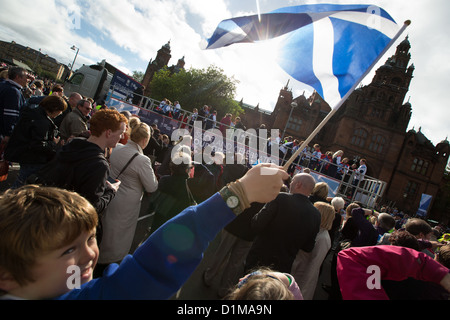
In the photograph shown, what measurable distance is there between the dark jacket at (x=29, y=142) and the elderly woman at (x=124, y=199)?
0.89 m

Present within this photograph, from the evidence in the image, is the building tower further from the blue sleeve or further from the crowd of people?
the blue sleeve

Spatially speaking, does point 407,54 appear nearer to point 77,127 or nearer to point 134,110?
point 134,110

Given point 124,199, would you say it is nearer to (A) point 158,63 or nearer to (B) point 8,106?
(B) point 8,106

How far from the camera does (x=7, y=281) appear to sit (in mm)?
810

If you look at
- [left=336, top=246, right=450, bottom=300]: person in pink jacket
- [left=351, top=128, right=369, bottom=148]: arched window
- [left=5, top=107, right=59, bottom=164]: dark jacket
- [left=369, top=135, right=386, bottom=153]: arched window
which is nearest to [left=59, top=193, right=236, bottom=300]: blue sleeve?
[left=336, top=246, right=450, bottom=300]: person in pink jacket

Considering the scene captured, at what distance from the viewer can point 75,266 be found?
3.18 ft

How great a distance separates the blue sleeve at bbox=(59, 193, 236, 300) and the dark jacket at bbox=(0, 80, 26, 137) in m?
3.84

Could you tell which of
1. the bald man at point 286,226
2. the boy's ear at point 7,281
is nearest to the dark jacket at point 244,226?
the bald man at point 286,226

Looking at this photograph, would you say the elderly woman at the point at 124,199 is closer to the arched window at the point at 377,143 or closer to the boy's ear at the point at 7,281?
the boy's ear at the point at 7,281

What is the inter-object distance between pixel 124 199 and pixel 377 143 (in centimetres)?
3557

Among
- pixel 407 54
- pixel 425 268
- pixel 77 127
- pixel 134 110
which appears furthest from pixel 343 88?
pixel 407 54

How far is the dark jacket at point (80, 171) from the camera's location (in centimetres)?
201

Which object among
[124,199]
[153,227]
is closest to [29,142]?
[124,199]
